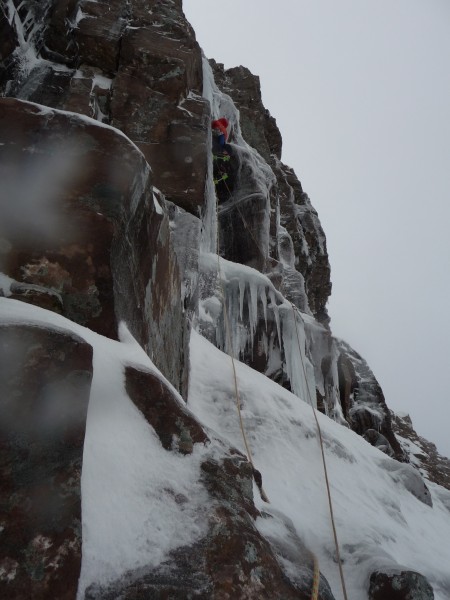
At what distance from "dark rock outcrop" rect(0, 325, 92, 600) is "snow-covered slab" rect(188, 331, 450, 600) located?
50.1 inches

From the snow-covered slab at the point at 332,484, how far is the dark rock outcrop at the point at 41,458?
1.27m

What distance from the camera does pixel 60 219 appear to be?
2572 mm

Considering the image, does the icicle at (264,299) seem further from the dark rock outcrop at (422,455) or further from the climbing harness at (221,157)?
the dark rock outcrop at (422,455)

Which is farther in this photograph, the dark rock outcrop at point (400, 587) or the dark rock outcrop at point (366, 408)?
the dark rock outcrop at point (366, 408)

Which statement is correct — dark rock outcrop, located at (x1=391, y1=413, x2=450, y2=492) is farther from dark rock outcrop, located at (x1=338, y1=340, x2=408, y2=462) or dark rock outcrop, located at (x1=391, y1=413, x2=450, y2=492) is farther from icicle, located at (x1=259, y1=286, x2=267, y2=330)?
icicle, located at (x1=259, y1=286, x2=267, y2=330)

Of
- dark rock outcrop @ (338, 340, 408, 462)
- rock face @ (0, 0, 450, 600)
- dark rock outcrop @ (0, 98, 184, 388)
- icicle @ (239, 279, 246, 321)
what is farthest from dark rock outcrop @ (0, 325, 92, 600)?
dark rock outcrop @ (338, 340, 408, 462)

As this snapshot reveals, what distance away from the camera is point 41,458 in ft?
4.79

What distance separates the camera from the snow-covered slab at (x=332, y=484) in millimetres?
2793

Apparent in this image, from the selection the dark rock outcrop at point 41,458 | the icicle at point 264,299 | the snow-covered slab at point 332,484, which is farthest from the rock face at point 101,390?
the icicle at point 264,299

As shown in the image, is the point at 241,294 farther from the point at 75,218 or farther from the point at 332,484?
the point at 75,218

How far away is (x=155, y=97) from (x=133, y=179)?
20.6 ft

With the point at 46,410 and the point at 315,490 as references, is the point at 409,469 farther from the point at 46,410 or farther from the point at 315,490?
the point at 46,410

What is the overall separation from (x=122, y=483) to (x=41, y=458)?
0.41m

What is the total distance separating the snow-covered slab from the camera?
110 inches
